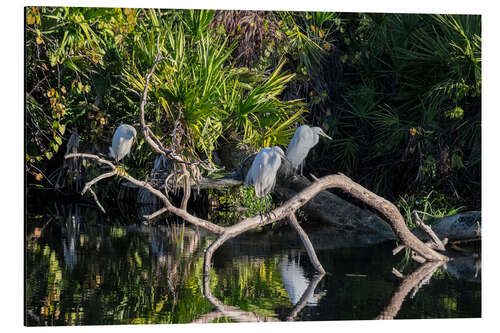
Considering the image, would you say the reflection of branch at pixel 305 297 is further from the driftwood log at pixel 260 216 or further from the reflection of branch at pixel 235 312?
the driftwood log at pixel 260 216

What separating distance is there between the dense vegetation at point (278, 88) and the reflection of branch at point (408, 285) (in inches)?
61.0

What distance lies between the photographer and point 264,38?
7281mm

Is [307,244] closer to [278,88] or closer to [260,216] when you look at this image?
[260,216]

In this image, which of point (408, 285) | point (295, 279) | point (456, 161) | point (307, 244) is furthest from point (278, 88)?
point (408, 285)

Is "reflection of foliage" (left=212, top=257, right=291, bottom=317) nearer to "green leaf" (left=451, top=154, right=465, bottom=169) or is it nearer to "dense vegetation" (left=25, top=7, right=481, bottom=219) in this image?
"dense vegetation" (left=25, top=7, right=481, bottom=219)

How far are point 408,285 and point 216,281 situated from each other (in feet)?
3.78

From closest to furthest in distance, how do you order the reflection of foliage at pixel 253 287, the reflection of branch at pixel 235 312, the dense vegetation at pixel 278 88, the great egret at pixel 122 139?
the reflection of branch at pixel 235 312, the reflection of foliage at pixel 253 287, the great egret at pixel 122 139, the dense vegetation at pixel 278 88

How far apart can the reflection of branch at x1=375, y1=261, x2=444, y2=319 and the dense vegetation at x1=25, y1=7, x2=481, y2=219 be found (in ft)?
5.08

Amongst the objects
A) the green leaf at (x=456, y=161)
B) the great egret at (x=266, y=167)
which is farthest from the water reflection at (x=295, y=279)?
the green leaf at (x=456, y=161)

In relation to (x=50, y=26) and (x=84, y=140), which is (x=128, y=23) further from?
(x=84, y=140)

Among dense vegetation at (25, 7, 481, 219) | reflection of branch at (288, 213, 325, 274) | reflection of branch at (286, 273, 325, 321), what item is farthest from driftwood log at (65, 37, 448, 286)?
dense vegetation at (25, 7, 481, 219)

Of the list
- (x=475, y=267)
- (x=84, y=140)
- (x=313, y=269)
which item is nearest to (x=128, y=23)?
(x=84, y=140)

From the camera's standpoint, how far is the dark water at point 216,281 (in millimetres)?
4477

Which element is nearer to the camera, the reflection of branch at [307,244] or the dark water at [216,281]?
the dark water at [216,281]
